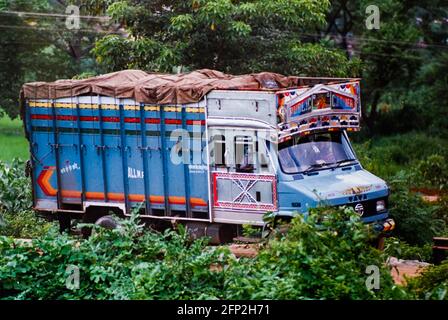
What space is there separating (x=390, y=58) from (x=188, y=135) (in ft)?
62.2

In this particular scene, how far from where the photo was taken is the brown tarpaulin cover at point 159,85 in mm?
16953

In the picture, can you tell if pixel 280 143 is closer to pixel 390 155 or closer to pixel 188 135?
pixel 188 135

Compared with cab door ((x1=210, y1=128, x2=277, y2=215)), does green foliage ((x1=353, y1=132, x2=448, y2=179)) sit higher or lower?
lower

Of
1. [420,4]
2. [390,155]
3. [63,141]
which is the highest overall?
[420,4]

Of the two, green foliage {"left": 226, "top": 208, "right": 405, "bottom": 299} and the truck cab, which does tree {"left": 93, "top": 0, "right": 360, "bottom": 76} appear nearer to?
the truck cab

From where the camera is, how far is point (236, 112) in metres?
16.5

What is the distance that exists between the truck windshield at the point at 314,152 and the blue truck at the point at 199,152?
2 cm

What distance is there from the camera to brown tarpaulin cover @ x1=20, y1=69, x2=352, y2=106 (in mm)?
16953

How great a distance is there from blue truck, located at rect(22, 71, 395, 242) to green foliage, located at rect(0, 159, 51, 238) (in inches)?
31.9

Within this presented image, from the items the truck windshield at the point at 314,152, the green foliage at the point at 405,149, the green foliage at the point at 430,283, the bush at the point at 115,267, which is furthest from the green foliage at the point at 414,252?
the green foliage at the point at 405,149

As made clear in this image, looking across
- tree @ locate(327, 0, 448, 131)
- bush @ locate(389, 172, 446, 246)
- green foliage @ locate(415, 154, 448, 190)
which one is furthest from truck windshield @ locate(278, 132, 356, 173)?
tree @ locate(327, 0, 448, 131)

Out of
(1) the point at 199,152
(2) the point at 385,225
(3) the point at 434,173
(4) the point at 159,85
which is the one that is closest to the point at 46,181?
(4) the point at 159,85

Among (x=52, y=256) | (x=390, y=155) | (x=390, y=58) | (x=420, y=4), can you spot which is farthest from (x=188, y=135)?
(x=420, y=4)

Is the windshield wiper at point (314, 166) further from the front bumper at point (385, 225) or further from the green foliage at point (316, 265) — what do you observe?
the green foliage at point (316, 265)
